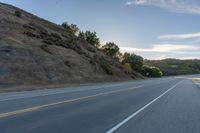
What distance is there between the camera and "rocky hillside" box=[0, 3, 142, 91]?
143 ft

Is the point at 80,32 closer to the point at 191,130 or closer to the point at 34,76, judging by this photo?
the point at 34,76

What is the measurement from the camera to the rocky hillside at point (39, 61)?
43.6m

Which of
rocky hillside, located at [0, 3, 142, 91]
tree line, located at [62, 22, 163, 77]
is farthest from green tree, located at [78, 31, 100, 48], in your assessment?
rocky hillside, located at [0, 3, 142, 91]

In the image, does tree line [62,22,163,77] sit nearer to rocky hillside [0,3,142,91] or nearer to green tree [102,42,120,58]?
green tree [102,42,120,58]

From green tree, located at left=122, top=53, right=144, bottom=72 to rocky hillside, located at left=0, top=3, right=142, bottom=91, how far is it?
48571 mm

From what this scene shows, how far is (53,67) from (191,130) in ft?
146

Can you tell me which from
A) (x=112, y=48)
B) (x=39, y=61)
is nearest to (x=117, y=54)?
(x=112, y=48)

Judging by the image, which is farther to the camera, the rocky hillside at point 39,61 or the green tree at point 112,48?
the green tree at point 112,48

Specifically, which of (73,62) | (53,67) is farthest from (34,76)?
(73,62)

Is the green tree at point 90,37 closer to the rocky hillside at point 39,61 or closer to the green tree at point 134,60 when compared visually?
the green tree at point 134,60

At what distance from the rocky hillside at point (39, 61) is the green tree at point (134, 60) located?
159 ft

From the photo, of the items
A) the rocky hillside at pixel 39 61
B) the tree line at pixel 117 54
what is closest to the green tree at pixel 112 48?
the tree line at pixel 117 54

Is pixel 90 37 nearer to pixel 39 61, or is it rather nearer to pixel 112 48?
pixel 112 48

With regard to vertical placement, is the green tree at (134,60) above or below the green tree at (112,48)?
below
